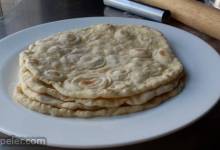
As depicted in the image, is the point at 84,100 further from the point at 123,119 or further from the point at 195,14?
the point at 195,14

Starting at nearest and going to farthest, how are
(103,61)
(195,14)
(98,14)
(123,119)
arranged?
1. (123,119)
2. (103,61)
3. (195,14)
4. (98,14)

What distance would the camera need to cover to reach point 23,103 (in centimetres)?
72

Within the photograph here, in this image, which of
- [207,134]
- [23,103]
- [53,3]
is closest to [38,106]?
[23,103]

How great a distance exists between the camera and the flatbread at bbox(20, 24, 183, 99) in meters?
0.72

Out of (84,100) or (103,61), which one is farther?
(103,61)

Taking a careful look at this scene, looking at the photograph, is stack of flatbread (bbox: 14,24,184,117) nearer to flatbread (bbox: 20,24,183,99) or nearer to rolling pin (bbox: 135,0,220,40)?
flatbread (bbox: 20,24,183,99)

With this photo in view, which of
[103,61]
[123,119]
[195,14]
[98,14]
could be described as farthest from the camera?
[98,14]

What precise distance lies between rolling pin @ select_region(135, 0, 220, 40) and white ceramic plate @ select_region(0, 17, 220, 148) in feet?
0.58

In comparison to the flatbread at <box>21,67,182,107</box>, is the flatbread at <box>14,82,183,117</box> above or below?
below

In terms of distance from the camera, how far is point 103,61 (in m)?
0.80

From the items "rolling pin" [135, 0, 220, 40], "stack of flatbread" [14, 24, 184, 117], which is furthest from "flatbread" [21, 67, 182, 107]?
"rolling pin" [135, 0, 220, 40]

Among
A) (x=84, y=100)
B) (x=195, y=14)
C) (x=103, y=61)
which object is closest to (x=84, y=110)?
(x=84, y=100)

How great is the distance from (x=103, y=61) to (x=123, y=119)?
165 mm

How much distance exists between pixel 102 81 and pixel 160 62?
0.14 metres
